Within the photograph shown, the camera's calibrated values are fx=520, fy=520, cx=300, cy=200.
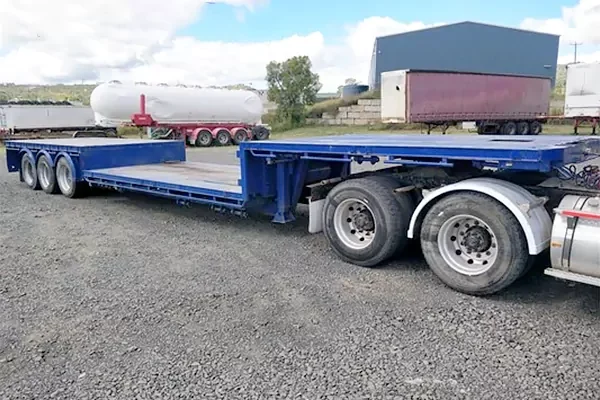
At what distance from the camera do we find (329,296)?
183 inches

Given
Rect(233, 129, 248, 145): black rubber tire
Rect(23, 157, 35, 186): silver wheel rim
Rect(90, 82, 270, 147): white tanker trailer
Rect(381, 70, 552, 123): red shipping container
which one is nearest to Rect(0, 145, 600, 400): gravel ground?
Rect(23, 157, 35, 186): silver wheel rim

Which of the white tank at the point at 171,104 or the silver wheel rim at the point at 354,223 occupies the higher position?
the white tank at the point at 171,104

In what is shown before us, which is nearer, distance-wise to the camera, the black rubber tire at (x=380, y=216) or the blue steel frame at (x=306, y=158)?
the blue steel frame at (x=306, y=158)

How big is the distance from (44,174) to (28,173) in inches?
36.6

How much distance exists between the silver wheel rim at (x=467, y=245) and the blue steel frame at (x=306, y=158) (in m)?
0.54

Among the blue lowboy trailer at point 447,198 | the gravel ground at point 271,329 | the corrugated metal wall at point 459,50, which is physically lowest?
the gravel ground at point 271,329

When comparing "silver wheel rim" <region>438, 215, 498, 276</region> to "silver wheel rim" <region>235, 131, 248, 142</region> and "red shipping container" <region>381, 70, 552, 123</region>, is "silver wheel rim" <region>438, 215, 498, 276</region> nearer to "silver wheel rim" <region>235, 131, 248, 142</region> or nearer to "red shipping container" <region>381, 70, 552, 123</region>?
"red shipping container" <region>381, 70, 552, 123</region>

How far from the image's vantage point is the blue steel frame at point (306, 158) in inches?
178

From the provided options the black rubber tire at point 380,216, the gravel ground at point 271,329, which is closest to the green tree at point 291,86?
the gravel ground at point 271,329

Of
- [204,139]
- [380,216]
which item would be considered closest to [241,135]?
[204,139]

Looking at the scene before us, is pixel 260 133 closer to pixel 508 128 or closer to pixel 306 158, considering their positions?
pixel 508 128

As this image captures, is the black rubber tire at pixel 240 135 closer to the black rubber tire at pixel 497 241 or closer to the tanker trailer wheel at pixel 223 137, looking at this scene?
the tanker trailer wheel at pixel 223 137

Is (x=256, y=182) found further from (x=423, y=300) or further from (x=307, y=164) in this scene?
(x=423, y=300)

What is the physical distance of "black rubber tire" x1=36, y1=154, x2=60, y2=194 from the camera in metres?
10.2
